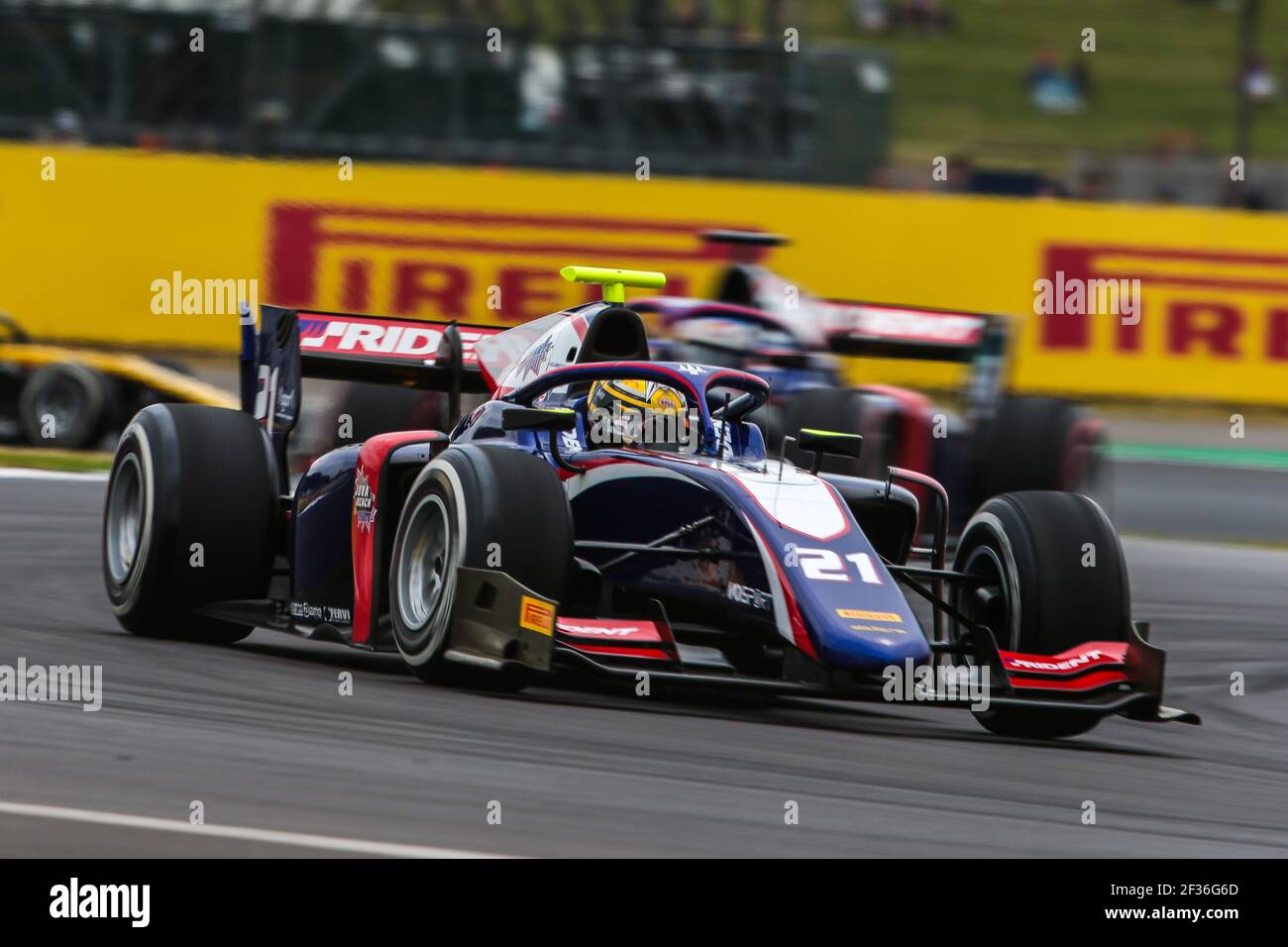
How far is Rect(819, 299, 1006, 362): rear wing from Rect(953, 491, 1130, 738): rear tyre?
20.0 feet

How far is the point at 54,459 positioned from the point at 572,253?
6333 mm

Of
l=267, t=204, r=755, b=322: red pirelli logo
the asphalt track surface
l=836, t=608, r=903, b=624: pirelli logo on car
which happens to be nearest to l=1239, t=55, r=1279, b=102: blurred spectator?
l=267, t=204, r=755, b=322: red pirelli logo

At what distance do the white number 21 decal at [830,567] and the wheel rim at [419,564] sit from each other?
53.1 inches

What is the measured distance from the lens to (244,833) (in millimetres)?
5543

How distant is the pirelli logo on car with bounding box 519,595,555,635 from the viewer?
7289 millimetres

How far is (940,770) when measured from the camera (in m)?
7.02
